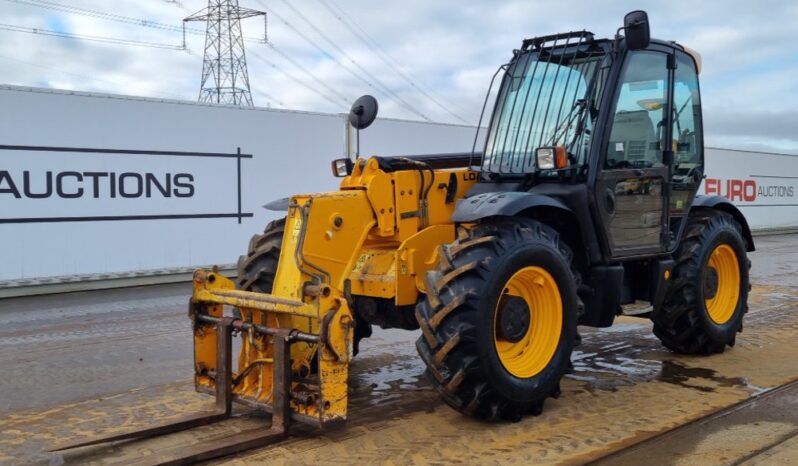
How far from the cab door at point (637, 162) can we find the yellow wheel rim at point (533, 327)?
87 cm

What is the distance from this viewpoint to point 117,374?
622cm

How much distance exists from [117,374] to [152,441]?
211 cm

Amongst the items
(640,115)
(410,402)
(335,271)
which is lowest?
(410,402)

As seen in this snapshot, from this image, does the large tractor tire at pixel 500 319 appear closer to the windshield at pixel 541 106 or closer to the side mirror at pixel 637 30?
the windshield at pixel 541 106

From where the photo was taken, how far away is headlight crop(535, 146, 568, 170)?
5.12 meters

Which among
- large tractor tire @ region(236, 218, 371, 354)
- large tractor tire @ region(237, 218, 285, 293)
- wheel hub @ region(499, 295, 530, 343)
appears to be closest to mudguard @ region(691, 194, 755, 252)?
wheel hub @ region(499, 295, 530, 343)

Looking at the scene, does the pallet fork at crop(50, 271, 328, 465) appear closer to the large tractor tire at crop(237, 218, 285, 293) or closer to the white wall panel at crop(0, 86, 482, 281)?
the large tractor tire at crop(237, 218, 285, 293)

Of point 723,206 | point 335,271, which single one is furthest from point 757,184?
point 335,271

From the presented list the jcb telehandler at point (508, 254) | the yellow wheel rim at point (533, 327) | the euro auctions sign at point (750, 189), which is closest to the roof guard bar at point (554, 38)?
the jcb telehandler at point (508, 254)

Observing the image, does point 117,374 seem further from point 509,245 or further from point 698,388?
point 698,388

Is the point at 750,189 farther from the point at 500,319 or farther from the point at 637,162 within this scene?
the point at 500,319

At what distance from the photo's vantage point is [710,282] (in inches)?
256

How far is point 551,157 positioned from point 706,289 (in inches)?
91.8

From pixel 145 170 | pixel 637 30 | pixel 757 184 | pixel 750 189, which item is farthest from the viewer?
pixel 757 184
